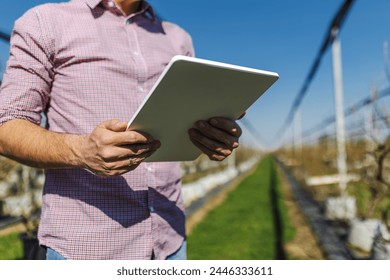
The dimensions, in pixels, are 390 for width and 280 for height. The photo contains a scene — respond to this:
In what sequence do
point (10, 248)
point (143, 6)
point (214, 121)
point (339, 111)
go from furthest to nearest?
point (339, 111)
point (10, 248)
point (143, 6)
point (214, 121)

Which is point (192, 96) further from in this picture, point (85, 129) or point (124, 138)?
point (85, 129)

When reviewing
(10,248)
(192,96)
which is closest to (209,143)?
(192,96)

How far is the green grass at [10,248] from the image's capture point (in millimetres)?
3320

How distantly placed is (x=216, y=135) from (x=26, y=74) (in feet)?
1.77

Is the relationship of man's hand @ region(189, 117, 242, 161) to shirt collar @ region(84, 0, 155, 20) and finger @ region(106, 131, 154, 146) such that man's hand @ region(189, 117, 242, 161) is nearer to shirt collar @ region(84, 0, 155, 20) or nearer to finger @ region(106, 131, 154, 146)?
finger @ region(106, 131, 154, 146)

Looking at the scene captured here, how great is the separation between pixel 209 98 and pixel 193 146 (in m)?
0.29

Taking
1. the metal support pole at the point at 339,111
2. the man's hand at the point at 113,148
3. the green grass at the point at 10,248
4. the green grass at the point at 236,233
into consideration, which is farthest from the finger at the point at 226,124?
the metal support pole at the point at 339,111

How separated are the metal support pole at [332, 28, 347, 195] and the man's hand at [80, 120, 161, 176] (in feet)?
17.9

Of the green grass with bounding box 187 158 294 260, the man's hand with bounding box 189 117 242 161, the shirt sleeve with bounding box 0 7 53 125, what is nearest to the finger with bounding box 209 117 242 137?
the man's hand with bounding box 189 117 242 161

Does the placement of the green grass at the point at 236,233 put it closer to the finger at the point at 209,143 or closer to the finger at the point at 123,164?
the finger at the point at 209,143

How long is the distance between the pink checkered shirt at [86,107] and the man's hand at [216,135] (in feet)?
0.68

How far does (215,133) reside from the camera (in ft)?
3.47

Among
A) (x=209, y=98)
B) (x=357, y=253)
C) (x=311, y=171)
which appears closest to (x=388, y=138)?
(x=357, y=253)

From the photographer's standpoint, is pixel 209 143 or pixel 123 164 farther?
pixel 209 143
